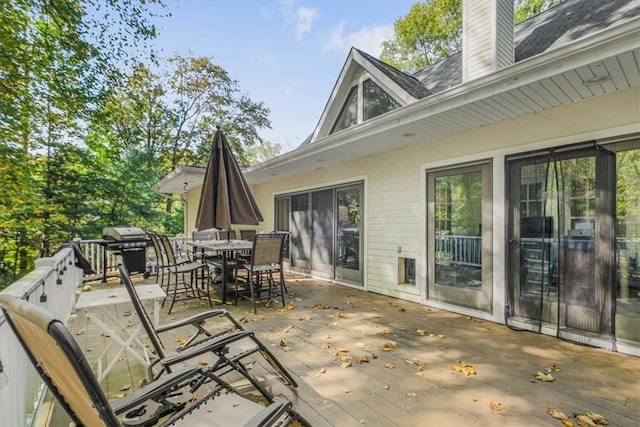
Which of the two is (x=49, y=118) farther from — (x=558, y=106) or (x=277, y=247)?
(x=558, y=106)

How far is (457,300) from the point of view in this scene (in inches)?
178

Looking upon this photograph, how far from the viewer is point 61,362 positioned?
0.95 m

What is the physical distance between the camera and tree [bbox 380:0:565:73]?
14.0 metres

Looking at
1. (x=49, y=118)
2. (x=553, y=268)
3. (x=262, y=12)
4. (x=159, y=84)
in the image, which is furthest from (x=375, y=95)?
(x=159, y=84)

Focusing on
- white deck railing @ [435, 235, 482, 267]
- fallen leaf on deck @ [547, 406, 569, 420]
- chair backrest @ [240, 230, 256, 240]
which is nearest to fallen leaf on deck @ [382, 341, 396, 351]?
fallen leaf on deck @ [547, 406, 569, 420]

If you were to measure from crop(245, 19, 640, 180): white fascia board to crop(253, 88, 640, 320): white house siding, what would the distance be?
→ 41.0 inches

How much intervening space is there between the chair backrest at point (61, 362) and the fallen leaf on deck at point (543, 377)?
3016 millimetres

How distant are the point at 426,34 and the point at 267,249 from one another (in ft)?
48.6

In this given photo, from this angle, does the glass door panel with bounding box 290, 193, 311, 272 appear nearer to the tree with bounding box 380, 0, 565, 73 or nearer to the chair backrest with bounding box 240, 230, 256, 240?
the chair backrest with bounding box 240, 230, 256, 240

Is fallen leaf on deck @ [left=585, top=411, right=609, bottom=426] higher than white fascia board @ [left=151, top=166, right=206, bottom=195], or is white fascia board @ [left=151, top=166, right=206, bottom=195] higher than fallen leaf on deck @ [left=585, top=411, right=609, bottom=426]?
white fascia board @ [left=151, top=166, right=206, bottom=195]

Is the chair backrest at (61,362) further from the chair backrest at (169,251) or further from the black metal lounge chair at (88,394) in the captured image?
the chair backrest at (169,251)

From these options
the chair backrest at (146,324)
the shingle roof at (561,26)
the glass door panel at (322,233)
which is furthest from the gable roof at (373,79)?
the chair backrest at (146,324)

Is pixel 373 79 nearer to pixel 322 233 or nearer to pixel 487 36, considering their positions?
pixel 487 36

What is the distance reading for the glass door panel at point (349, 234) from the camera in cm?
624
